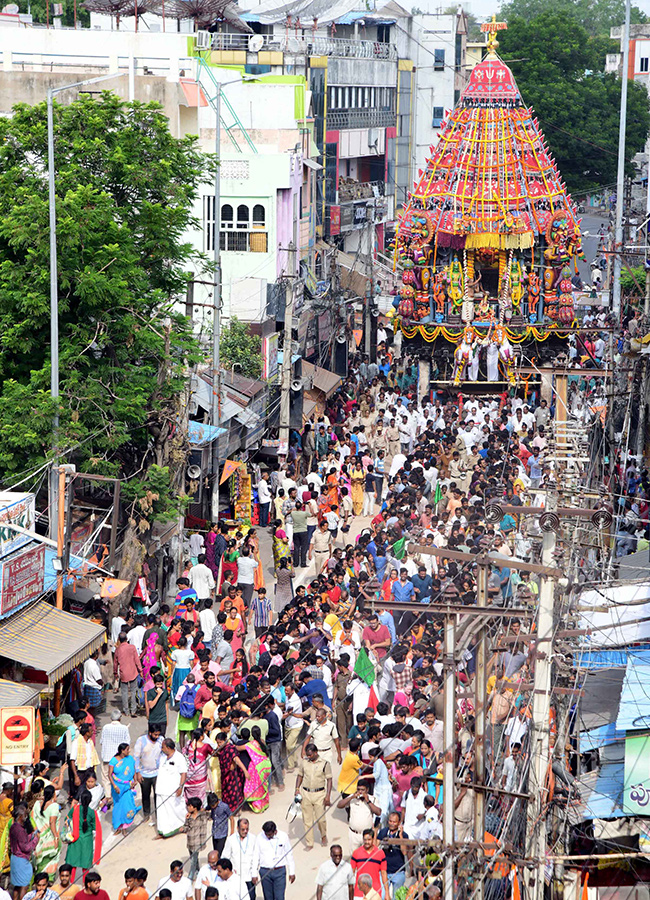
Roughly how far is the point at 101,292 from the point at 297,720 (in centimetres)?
680

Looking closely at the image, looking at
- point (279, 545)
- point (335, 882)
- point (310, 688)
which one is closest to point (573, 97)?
point (279, 545)

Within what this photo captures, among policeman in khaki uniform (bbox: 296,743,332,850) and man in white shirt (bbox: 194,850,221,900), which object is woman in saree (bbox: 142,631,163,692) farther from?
man in white shirt (bbox: 194,850,221,900)

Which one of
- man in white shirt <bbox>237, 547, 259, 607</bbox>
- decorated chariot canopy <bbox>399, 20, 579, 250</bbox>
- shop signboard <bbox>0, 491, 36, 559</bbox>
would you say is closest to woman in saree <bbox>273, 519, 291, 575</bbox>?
man in white shirt <bbox>237, 547, 259, 607</bbox>

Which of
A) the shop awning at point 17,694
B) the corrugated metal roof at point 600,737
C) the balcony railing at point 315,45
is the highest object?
the balcony railing at point 315,45

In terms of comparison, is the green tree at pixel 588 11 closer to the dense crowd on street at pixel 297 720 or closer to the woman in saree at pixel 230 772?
the dense crowd on street at pixel 297 720

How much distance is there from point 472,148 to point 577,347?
5143 millimetres

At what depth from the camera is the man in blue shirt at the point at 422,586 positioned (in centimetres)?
1781

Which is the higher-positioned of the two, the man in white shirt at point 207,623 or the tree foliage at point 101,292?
the tree foliage at point 101,292

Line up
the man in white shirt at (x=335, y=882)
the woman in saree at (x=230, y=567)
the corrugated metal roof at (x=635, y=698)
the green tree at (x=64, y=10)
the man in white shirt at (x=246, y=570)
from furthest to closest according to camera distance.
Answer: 1. the green tree at (x=64, y=10)
2. the woman in saree at (x=230, y=567)
3. the man in white shirt at (x=246, y=570)
4. the corrugated metal roof at (x=635, y=698)
5. the man in white shirt at (x=335, y=882)

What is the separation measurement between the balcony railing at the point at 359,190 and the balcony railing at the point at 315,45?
13.9 ft

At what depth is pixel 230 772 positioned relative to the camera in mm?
13688

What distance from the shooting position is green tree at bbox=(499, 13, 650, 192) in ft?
208

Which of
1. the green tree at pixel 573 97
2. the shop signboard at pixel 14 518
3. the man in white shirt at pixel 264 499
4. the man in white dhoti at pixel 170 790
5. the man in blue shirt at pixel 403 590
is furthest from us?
the green tree at pixel 573 97

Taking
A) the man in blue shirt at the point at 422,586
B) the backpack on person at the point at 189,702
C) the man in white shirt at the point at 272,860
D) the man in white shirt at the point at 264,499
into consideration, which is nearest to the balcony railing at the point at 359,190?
the man in white shirt at the point at 264,499
